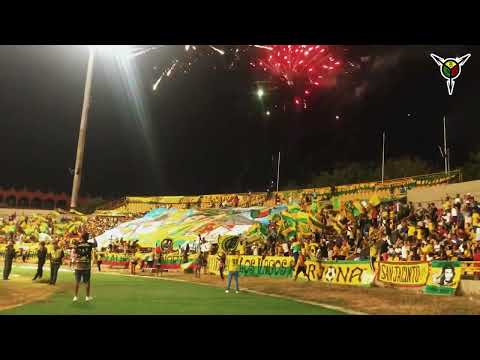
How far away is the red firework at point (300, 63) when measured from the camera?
83.1 ft

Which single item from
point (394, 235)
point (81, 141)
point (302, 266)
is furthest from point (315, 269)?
point (81, 141)

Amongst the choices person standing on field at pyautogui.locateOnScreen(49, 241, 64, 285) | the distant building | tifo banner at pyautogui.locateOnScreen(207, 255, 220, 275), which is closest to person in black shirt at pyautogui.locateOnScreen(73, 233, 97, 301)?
person standing on field at pyautogui.locateOnScreen(49, 241, 64, 285)

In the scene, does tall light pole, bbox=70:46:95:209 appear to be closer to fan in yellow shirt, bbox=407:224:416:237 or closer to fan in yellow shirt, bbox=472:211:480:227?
fan in yellow shirt, bbox=407:224:416:237

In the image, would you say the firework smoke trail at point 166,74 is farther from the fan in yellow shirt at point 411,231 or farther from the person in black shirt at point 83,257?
the person in black shirt at point 83,257

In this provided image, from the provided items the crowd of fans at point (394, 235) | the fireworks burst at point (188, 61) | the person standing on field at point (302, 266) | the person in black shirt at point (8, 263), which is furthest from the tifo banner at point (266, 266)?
the fireworks burst at point (188, 61)

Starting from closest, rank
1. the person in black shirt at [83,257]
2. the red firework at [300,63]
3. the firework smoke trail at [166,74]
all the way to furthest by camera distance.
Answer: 1. the person in black shirt at [83,257]
2. the red firework at [300,63]
3. the firework smoke trail at [166,74]

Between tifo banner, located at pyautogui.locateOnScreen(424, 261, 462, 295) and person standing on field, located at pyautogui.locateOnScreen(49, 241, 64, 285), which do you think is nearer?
tifo banner, located at pyautogui.locateOnScreen(424, 261, 462, 295)

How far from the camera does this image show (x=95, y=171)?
37750mm

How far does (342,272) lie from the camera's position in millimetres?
18016

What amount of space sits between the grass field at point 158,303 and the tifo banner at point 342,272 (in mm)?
3717

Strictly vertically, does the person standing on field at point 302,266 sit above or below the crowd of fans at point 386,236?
below

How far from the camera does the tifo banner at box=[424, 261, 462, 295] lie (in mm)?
14016

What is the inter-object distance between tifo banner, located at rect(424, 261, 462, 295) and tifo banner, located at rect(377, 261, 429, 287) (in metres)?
0.26
